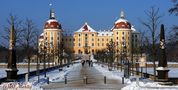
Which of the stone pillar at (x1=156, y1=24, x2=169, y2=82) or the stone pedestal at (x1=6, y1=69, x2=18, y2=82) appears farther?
the stone pedestal at (x1=6, y1=69, x2=18, y2=82)

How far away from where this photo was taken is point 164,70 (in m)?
31.2

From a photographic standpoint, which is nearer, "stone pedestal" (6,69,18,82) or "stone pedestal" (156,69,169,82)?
"stone pedestal" (156,69,169,82)

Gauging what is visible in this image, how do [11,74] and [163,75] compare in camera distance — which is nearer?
[163,75]

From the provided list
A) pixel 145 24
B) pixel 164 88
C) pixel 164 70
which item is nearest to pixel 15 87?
pixel 164 88

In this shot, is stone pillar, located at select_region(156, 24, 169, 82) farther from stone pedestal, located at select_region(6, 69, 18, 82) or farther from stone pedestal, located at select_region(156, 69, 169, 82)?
stone pedestal, located at select_region(6, 69, 18, 82)

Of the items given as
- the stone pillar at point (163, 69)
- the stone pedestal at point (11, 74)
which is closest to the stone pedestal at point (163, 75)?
the stone pillar at point (163, 69)

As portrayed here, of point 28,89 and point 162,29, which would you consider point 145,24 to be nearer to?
point 162,29

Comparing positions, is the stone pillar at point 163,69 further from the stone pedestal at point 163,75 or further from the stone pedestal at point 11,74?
the stone pedestal at point 11,74

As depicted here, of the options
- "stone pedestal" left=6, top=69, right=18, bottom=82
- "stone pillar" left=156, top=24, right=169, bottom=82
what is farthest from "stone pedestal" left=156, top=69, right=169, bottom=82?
"stone pedestal" left=6, top=69, right=18, bottom=82

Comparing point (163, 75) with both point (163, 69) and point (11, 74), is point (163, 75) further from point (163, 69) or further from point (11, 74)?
point (11, 74)

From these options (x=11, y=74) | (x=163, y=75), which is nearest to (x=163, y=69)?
(x=163, y=75)

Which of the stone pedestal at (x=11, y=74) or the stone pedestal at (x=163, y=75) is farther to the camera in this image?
the stone pedestal at (x=11, y=74)

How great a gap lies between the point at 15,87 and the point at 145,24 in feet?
63.7

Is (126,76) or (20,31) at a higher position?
(20,31)
